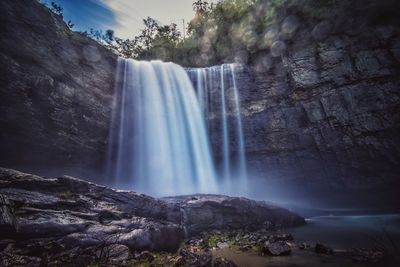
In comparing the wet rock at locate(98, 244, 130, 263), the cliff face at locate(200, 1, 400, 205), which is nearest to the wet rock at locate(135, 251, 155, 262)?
the wet rock at locate(98, 244, 130, 263)

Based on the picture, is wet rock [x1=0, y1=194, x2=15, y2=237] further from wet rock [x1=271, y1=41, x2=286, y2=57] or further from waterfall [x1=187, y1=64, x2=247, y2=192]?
wet rock [x1=271, y1=41, x2=286, y2=57]

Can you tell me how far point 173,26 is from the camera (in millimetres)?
30719

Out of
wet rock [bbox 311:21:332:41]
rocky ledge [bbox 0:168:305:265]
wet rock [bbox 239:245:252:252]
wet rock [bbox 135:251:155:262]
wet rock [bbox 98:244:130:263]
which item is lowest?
wet rock [bbox 239:245:252:252]

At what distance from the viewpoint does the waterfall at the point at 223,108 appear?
21531 millimetres

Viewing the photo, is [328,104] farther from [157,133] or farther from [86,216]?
[86,216]

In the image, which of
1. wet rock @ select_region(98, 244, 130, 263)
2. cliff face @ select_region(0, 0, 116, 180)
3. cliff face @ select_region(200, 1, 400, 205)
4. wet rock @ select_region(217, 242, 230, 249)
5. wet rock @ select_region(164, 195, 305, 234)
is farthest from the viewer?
cliff face @ select_region(200, 1, 400, 205)

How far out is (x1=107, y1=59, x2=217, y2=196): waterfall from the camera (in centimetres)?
2036

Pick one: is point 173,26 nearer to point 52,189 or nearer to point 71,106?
point 71,106

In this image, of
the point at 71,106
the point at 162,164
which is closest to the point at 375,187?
the point at 162,164

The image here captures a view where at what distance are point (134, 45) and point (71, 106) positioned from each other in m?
16.5

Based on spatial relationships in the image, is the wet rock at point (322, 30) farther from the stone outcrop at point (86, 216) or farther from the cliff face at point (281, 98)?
the stone outcrop at point (86, 216)

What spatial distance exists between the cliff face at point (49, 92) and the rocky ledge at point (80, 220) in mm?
7425

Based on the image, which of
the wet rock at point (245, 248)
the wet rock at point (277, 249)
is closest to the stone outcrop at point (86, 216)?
the wet rock at point (245, 248)

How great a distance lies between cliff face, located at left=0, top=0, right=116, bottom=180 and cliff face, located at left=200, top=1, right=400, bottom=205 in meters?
11.8
